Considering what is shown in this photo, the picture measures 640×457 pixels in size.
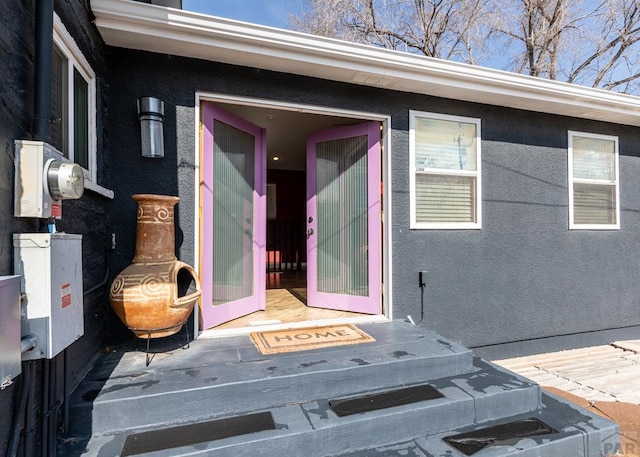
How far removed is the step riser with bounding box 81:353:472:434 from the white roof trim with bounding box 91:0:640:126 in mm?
2467

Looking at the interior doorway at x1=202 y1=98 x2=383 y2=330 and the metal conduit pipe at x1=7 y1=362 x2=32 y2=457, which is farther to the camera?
the interior doorway at x1=202 y1=98 x2=383 y2=330

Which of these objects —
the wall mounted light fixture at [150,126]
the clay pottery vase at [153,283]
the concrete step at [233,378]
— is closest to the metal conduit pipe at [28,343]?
the concrete step at [233,378]

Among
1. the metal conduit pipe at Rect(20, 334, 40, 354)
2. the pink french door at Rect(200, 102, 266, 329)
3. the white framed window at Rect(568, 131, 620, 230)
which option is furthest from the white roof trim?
the metal conduit pipe at Rect(20, 334, 40, 354)

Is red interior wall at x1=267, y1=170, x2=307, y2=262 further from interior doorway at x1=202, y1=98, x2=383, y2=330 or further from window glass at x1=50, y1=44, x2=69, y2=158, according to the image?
window glass at x1=50, y1=44, x2=69, y2=158

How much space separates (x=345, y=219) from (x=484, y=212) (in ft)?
5.05

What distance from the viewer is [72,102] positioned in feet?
6.93

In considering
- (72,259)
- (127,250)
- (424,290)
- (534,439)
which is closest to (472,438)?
(534,439)

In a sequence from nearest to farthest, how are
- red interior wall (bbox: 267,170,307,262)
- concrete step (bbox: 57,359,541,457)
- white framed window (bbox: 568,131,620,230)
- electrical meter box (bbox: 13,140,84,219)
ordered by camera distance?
electrical meter box (bbox: 13,140,84,219)
concrete step (bbox: 57,359,541,457)
white framed window (bbox: 568,131,620,230)
red interior wall (bbox: 267,170,307,262)

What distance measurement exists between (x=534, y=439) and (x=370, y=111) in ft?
9.38

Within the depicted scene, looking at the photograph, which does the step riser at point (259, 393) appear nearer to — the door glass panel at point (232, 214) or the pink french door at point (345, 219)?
the pink french door at point (345, 219)

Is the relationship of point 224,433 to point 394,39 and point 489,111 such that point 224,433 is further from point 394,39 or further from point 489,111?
point 394,39

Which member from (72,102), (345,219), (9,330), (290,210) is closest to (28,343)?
(9,330)

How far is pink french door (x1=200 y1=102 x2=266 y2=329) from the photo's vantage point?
296cm

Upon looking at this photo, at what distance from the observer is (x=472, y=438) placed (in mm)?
1926
